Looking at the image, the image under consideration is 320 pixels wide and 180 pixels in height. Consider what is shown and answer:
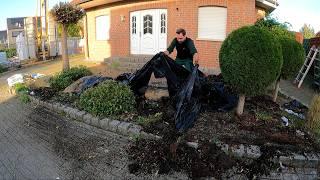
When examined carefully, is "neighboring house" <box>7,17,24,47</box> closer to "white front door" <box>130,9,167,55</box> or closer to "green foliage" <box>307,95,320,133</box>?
"white front door" <box>130,9,167,55</box>

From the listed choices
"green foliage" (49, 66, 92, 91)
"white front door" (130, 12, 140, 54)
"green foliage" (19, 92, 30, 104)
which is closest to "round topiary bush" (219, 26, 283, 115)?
"green foliage" (49, 66, 92, 91)

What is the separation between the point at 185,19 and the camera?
1464 centimetres

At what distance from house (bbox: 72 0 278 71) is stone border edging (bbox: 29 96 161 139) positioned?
8109mm

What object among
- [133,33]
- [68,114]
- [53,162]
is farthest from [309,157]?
[133,33]

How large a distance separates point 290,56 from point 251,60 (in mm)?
2461

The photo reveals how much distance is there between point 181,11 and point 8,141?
10006 mm

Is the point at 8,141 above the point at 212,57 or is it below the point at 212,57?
below

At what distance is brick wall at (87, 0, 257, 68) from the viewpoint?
14.0 m

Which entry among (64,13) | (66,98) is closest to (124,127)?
(66,98)

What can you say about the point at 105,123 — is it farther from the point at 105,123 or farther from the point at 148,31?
the point at 148,31

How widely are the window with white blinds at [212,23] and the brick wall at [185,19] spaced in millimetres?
216

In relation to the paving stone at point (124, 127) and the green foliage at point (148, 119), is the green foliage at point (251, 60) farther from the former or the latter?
the paving stone at point (124, 127)

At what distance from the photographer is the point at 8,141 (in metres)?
6.67

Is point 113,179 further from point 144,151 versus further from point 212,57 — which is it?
point 212,57
